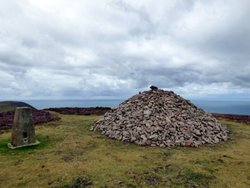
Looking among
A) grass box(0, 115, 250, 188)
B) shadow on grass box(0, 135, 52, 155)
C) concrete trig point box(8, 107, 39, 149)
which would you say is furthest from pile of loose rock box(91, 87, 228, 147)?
concrete trig point box(8, 107, 39, 149)

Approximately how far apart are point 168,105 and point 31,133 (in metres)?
14.4

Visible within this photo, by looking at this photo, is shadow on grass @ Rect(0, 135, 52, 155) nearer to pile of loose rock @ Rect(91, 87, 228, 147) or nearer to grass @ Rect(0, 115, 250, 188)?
grass @ Rect(0, 115, 250, 188)

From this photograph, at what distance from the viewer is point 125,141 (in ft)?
73.5

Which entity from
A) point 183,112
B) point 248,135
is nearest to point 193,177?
point 183,112

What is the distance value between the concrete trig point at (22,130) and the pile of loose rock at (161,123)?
7377 millimetres

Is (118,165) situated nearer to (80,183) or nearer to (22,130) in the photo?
(80,183)

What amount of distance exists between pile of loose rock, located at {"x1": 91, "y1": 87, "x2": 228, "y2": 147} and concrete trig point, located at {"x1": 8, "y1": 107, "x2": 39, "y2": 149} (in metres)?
7.38

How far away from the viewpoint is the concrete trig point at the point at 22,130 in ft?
67.5

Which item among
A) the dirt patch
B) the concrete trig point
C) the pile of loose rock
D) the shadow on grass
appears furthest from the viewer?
the pile of loose rock

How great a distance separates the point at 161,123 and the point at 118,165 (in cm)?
867

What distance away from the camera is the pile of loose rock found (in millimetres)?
21969

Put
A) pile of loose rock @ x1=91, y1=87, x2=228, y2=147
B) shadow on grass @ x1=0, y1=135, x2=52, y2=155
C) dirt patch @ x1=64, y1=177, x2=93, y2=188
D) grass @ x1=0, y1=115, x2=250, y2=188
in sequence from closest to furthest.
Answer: dirt patch @ x1=64, y1=177, x2=93, y2=188, grass @ x1=0, y1=115, x2=250, y2=188, shadow on grass @ x1=0, y1=135, x2=52, y2=155, pile of loose rock @ x1=91, y1=87, x2=228, y2=147

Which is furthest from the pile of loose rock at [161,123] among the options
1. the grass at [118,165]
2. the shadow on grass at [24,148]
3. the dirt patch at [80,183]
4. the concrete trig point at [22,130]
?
the dirt patch at [80,183]

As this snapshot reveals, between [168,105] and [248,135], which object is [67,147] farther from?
[248,135]
